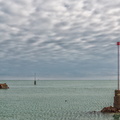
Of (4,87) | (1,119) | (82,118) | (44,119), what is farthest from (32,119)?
(4,87)

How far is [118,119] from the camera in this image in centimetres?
4047

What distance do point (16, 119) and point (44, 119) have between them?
183 inches

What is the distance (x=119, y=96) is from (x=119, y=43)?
948cm

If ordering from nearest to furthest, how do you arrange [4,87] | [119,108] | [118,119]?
1. [118,119]
2. [119,108]
3. [4,87]

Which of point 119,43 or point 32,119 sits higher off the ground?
point 119,43

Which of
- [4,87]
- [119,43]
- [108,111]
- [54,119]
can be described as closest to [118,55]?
[119,43]

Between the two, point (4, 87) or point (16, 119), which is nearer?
point (16, 119)

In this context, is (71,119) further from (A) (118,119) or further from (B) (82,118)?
(A) (118,119)

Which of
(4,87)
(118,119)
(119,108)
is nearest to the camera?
(118,119)

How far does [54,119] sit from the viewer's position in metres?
42.5

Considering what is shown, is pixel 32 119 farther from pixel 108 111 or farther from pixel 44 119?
pixel 108 111

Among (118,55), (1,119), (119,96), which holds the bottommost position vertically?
(1,119)

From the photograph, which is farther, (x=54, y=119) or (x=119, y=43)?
(x=119, y=43)

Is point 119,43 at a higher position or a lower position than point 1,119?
higher
